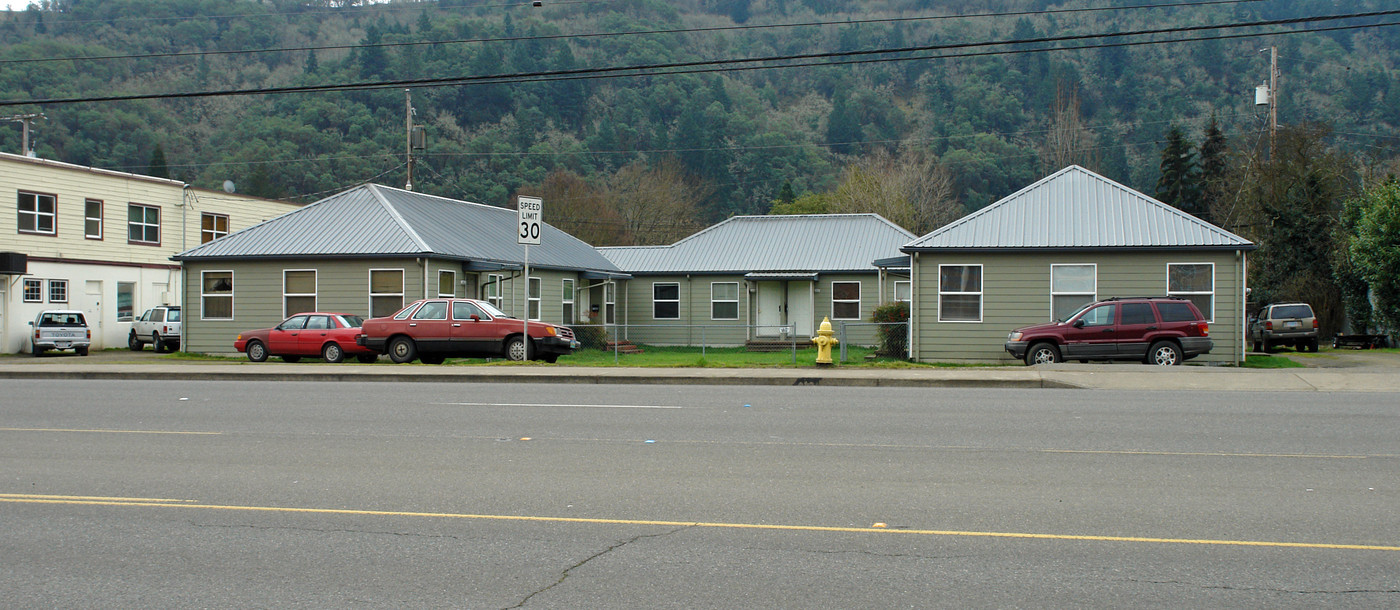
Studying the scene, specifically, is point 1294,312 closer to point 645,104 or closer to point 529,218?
point 529,218

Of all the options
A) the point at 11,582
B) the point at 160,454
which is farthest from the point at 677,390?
the point at 11,582

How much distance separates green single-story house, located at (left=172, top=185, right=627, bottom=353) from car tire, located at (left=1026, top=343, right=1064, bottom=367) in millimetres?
12126

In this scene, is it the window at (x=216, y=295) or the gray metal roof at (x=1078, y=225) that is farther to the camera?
the window at (x=216, y=295)

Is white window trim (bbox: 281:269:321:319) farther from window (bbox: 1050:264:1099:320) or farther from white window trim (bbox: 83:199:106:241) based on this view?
window (bbox: 1050:264:1099:320)

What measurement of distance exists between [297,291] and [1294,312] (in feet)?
97.9

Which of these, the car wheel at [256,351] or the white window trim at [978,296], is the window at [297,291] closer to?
the car wheel at [256,351]

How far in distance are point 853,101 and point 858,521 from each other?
110 meters

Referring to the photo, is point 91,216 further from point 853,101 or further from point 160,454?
point 853,101

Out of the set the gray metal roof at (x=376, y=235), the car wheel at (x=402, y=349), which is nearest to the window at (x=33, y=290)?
the gray metal roof at (x=376, y=235)

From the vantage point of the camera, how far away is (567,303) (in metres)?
35.0

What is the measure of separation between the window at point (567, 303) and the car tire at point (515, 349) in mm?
9972

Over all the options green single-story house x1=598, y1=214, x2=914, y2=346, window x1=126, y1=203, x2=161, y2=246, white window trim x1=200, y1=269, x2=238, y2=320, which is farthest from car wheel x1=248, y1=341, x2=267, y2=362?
window x1=126, y1=203, x2=161, y2=246

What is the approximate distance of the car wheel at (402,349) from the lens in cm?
2430

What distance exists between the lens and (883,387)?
18.9m
